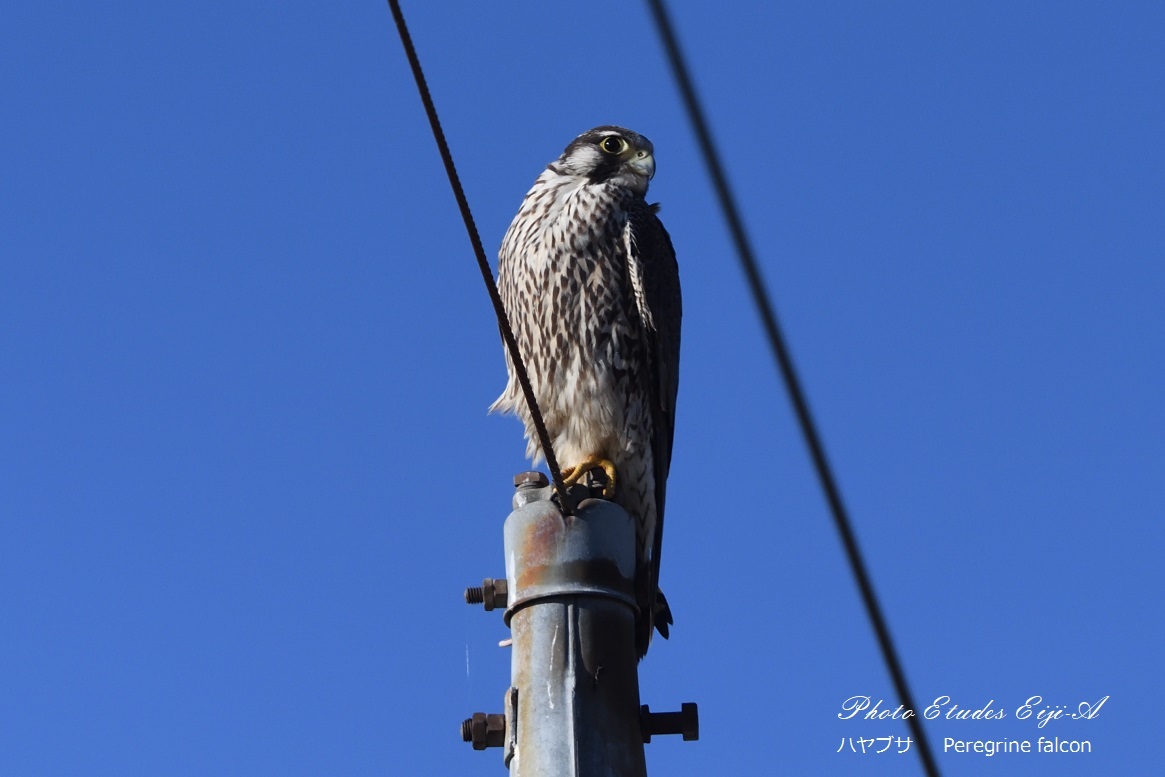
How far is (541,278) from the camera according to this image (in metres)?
5.75

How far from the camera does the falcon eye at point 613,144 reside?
21.2ft

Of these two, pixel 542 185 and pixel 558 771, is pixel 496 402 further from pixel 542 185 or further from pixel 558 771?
pixel 558 771

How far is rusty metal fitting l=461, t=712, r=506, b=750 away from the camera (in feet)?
11.4

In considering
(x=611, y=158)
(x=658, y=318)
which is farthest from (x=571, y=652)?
(x=611, y=158)

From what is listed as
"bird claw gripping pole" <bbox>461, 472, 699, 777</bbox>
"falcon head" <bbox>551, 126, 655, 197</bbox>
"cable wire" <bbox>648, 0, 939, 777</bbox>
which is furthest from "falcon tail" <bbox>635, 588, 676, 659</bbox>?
"cable wire" <bbox>648, 0, 939, 777</bbox>

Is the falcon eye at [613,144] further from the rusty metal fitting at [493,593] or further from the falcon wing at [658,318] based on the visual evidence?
the rusty metal fitting at [493,593]

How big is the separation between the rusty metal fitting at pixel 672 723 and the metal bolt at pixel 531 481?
25.3 inches

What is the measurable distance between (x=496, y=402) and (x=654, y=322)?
25.4 inches

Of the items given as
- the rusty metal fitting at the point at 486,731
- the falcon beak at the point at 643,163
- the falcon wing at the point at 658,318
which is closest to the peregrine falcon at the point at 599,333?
the falcon wing at the point at 658,318

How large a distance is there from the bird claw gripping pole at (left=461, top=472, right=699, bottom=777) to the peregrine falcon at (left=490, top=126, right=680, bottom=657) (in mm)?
1640

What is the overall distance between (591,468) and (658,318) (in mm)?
726

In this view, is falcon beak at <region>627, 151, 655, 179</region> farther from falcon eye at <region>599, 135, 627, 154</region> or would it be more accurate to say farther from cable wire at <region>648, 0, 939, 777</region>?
cable wire at <region>648, 0, 939, 777</region>

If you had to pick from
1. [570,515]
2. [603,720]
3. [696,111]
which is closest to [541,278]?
[570,515]

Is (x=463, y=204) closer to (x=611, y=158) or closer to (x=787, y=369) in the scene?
(x=787, y=369)
